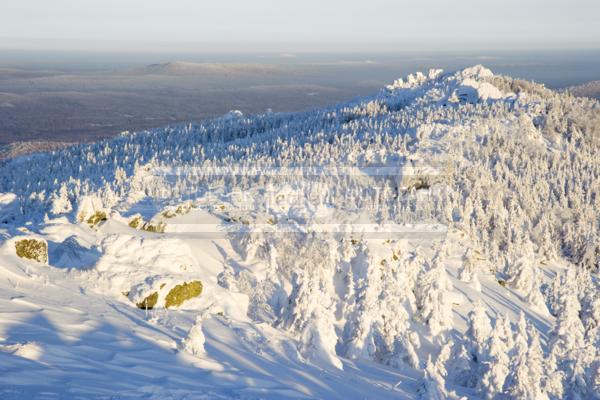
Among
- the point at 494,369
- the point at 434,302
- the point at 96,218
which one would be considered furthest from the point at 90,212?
the point at 494,369

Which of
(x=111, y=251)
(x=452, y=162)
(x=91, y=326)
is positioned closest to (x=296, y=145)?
(x=452, y=162)

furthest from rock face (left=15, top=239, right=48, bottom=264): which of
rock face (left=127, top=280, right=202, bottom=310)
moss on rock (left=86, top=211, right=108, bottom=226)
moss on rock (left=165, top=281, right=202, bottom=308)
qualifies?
moss on rock (left=86, top=211, right=108, bottom=226)

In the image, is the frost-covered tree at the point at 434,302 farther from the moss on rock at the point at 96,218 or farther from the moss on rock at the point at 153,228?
the moss on rock at the point at 96,218

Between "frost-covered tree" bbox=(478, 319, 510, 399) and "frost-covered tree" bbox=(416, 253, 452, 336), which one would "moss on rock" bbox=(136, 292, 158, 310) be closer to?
"frost-covered tree" bbox=(478, 319, 510, 399)

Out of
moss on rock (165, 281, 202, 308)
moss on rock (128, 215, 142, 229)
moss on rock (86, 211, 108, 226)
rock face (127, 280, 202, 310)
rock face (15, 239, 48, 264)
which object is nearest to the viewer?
rock face (127, 280, 202, 310)

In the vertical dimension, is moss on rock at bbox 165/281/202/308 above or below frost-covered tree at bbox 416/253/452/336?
above

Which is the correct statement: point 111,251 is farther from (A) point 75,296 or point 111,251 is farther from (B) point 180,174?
(B) point 180,174

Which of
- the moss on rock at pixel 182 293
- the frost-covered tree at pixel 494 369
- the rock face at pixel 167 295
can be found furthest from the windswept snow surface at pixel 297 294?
the moss on rock at pixel 182 293
